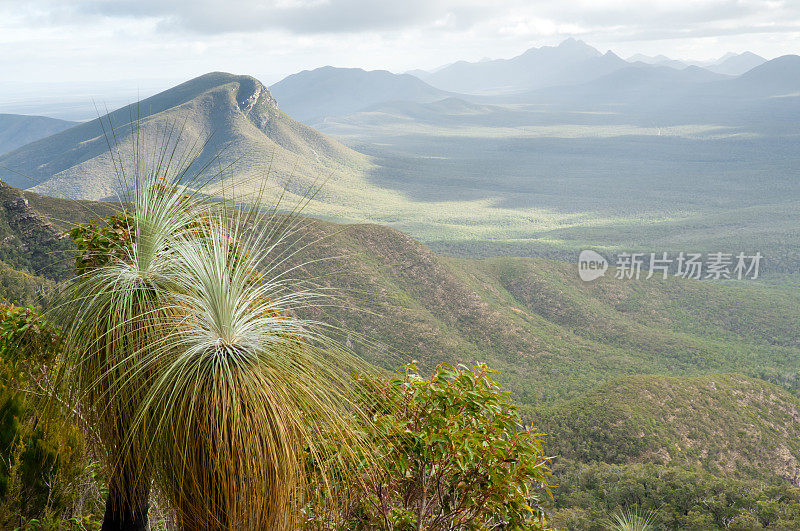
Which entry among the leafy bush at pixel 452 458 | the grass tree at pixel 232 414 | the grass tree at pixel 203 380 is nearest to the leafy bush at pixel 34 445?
the grass tree at pixel 203 380

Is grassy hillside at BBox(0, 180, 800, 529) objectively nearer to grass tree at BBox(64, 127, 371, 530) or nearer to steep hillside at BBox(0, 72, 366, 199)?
grass tree at BBox(64, 127, 371, 530)

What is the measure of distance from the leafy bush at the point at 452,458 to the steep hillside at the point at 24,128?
678 feet

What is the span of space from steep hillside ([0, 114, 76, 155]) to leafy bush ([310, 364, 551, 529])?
207 m

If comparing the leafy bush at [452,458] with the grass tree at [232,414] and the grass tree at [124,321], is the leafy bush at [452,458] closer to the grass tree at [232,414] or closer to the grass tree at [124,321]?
the grass tree at [232,414]

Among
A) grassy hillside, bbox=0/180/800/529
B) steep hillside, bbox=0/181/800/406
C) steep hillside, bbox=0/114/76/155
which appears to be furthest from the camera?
steep hillside, bbox=0/114/76/155

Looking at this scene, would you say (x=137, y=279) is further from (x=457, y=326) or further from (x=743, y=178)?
(x=743, y=178)

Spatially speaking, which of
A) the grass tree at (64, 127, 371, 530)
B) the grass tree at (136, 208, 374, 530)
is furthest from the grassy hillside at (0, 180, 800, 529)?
the grass tree at (136, 208, 374, 530)

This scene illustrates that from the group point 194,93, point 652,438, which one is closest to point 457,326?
point 652,438

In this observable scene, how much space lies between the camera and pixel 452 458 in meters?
2.93

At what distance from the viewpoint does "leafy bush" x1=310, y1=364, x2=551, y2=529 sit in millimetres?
2905

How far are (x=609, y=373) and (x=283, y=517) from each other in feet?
113

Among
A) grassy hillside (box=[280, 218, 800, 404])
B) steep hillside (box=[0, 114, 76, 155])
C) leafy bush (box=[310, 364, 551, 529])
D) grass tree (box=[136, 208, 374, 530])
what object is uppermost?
steep hillside (box=[0, 114, 76, 155])

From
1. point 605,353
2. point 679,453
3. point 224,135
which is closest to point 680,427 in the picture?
point 679,453

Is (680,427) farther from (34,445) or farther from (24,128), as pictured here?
(24,128)
